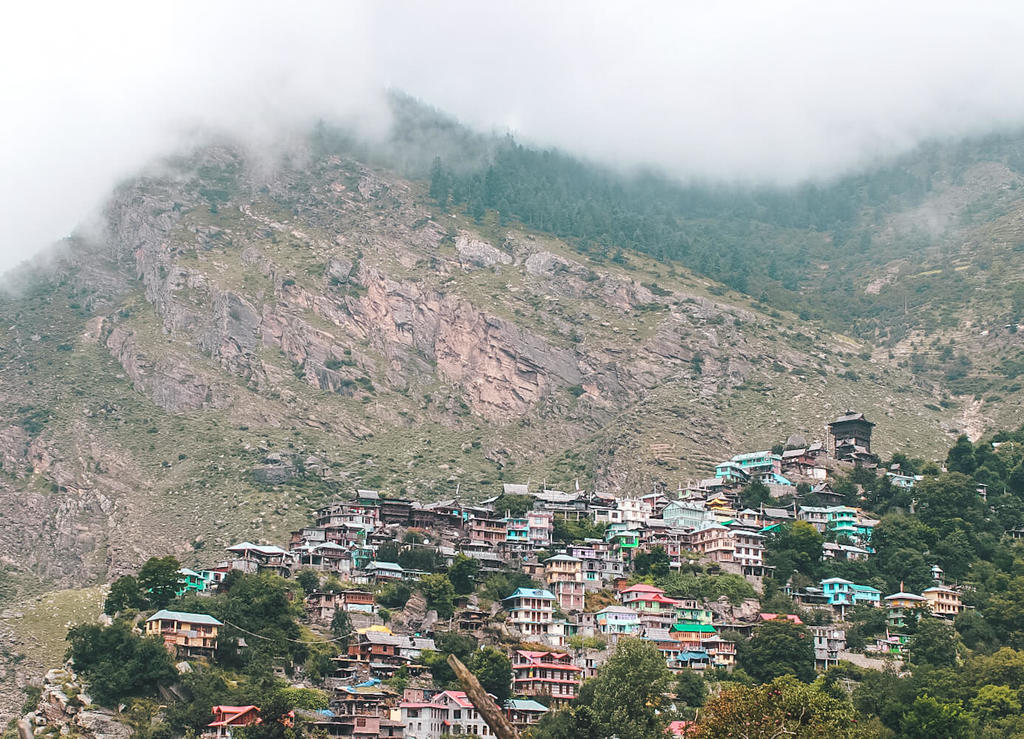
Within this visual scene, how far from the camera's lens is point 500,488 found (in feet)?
408

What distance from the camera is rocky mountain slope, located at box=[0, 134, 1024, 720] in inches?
4811

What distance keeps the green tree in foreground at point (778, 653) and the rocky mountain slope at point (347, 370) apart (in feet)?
116

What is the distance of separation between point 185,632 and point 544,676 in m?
21.7

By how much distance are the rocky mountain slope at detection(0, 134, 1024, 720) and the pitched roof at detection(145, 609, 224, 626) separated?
26680 millimetres

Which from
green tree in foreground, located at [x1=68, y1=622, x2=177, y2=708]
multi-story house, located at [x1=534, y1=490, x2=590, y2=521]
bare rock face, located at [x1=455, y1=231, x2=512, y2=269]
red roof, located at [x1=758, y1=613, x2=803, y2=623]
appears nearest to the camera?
green tree in foreground, located at [x1=68, y1=622, x2=177, y2=708]

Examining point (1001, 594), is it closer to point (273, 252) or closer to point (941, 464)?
point (941, 464)

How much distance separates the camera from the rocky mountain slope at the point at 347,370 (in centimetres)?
12219

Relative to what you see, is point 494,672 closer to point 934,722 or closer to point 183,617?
point 183,617

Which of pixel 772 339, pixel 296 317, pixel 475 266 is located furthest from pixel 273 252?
pixel 772 339

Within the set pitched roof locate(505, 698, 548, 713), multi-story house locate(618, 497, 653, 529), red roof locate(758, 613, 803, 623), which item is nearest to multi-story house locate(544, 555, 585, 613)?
multi-story house locate(618, 497, 653, 529)

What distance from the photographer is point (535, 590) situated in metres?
94.7

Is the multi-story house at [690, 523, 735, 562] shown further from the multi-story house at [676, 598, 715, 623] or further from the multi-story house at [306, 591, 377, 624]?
the multi-story house at [306, 591, 377, 624]

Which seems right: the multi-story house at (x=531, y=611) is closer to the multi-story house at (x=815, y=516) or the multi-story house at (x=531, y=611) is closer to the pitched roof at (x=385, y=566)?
the pitched roof at (x=385, y=566)

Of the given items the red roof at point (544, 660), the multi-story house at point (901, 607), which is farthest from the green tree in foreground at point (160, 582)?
the multi-story house at point (901, 607)
